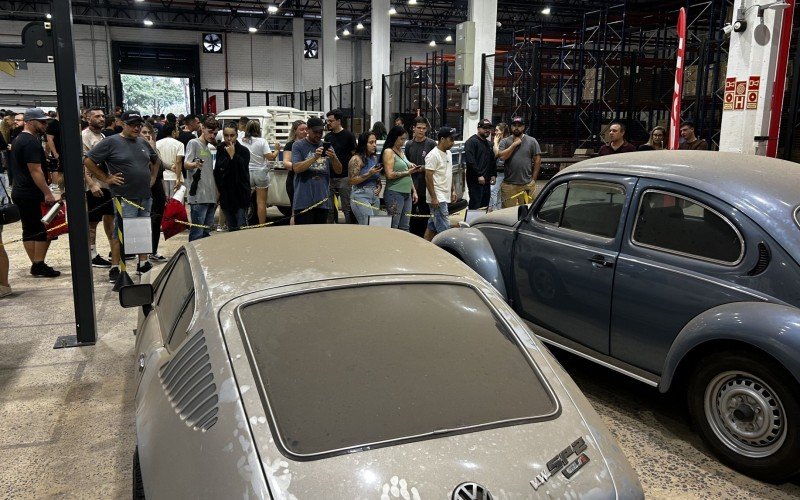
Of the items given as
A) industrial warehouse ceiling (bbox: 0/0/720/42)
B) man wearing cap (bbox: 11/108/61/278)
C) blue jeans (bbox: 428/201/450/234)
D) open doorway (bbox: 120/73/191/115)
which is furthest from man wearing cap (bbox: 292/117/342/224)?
open doorway (bbox: 120/73/191/115)

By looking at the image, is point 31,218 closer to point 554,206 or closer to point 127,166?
point 127,166

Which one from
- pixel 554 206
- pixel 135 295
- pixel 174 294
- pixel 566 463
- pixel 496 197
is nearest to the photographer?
pixel 566 463

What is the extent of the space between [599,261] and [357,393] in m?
2.86

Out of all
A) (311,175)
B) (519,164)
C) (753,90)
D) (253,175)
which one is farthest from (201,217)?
(753,90)

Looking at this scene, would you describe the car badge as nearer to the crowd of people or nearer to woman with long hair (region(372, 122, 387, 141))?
the crowd of people

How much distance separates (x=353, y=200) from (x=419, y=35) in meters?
32.8

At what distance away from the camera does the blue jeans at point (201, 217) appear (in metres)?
8.70

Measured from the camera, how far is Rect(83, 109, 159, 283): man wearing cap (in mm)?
7371

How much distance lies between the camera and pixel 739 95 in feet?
27.3

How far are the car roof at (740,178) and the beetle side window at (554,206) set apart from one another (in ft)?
1.29

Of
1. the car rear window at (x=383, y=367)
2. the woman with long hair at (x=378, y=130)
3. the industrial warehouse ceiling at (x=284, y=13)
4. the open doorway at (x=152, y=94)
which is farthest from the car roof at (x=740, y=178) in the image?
the open doorway at (x=152, y=94)

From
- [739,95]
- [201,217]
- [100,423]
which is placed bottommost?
[100,423]

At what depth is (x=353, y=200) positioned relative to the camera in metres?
8.69

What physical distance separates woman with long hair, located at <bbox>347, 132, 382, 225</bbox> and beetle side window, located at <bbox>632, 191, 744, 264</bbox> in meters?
4.72
